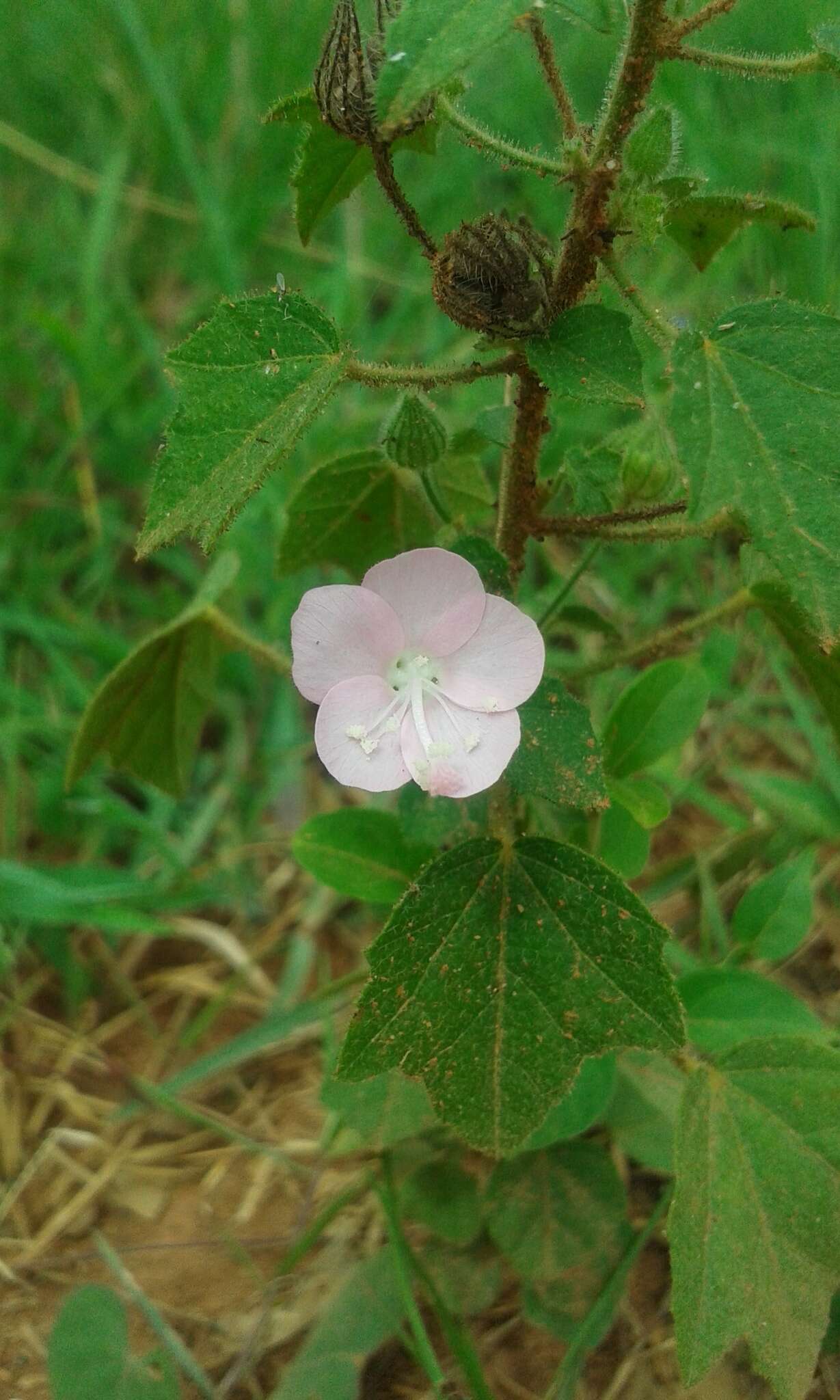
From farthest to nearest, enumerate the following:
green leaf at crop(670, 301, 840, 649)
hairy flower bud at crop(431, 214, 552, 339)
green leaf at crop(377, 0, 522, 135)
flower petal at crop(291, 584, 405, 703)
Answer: flower petal at crop(291, 584, 405, 703), hairy flower bud at crop(431, 214, 552, 339), green leaf at crop(670, 301, 840, 649), green leaf at crop(377, 0, 522, 135)

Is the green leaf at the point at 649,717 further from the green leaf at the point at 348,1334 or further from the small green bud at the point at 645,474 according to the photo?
the green leaf at the point at 348,1334

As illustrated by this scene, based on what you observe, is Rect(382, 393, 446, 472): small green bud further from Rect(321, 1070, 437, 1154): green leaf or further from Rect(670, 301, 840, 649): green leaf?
Rect(321, 1070, 437, 1154): green leaf

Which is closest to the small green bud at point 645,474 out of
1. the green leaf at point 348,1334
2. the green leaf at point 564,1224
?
the green leaf at point 564,1224

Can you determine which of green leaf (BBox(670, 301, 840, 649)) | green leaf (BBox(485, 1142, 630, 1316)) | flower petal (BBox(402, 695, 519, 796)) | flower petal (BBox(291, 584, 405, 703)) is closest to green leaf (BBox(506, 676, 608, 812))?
flower petal (BBox(402, 695, 519, 796))

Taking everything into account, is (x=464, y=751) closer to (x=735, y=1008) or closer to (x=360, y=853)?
(x=360, y=853)

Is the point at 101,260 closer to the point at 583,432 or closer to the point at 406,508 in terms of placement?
the point at 583,432

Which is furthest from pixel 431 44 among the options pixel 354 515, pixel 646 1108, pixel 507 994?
pixel 646 1108
